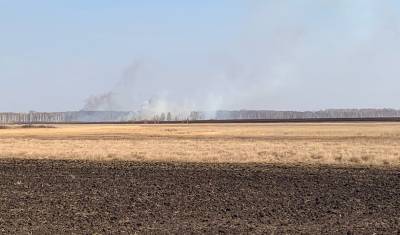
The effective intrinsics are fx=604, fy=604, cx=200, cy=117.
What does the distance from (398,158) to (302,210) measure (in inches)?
658

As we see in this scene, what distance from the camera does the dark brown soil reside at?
12.2 meters

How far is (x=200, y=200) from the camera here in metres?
15.6

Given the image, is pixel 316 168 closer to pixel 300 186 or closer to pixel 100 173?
pixel 300 186

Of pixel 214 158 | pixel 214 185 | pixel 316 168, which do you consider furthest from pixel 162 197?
pixel 214 158

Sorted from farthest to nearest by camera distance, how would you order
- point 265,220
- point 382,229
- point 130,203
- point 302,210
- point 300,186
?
point 300,186, point 130,203, point 302,210, point 265,220, point 382,229

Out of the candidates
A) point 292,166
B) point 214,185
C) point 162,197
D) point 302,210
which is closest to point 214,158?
point 292,166

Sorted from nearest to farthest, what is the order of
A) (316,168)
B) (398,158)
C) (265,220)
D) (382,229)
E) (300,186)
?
(382,229)
(265,220)
(300,186)
(316,168)
(398,158)

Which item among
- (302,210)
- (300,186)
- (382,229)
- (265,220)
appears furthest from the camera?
(300,186)

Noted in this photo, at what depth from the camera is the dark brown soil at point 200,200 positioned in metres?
12.2

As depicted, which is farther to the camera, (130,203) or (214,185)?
(214,185)

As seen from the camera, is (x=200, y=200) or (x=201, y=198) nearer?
(x=200, y=200)

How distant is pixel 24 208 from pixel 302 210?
21.8 feet

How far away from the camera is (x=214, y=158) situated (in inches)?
1194

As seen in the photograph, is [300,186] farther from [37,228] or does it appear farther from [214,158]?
[214,158]
